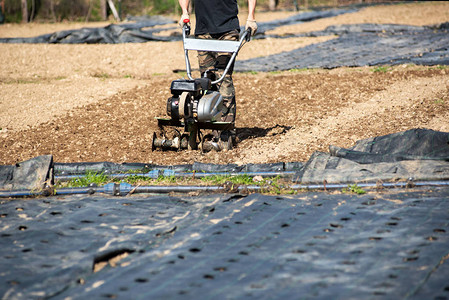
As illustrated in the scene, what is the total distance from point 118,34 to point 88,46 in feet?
2.54

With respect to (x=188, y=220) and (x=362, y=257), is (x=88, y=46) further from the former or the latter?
(x=362, y=257)

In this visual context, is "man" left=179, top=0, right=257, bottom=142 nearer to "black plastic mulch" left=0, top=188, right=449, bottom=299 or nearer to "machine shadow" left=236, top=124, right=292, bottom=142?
"machine shadow" left=236, top=124, right=292, bottom=142

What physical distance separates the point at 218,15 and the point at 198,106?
41.1 inches

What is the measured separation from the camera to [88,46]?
11.3m

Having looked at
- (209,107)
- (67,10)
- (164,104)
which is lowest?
(164,104)

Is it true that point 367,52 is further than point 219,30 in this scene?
Yes

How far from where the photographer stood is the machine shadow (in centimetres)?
551

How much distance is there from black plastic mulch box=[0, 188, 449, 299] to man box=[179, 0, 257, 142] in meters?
1.61

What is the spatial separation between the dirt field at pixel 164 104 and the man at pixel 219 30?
0.58m

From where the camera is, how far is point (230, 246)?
269 centimetres

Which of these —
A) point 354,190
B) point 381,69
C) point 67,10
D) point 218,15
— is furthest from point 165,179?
point 67,10

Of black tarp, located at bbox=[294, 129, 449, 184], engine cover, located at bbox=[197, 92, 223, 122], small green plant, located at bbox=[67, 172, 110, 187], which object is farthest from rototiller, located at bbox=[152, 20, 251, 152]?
black tarp, located at bbox=[294, 129, 449, 184]

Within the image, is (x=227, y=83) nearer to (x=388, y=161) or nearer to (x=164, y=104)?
(x=388, y=161)

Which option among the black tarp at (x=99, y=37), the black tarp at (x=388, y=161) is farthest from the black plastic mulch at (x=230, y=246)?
the black tarp at (x=99, y=37)
